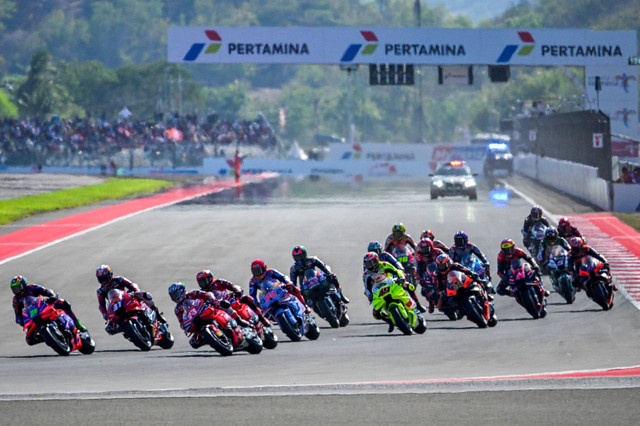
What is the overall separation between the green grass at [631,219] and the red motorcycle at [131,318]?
19.5 meters

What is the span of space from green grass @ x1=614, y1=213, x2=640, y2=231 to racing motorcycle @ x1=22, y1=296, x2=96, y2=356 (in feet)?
66.5

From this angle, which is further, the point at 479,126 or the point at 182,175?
the point at 479,126

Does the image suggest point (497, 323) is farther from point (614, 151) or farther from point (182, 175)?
point (182, 175)

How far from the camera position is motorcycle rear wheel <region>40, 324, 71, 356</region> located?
52.4 ft

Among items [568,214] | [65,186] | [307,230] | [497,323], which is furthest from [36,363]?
[65,186]

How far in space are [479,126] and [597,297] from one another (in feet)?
448

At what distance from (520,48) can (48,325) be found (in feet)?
149

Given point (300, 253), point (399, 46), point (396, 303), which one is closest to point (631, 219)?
point (300, 253)

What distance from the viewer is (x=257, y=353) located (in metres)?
15.4

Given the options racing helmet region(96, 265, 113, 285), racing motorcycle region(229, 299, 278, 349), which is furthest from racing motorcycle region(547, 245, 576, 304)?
racing helmet region(96, 265, 113, 285)

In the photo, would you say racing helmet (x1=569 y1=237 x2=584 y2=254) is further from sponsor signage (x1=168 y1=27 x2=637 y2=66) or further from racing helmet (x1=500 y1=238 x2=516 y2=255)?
sponsor signage (x1=168 y1=27 x2=637 y2=66)

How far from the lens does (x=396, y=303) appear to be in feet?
54.6

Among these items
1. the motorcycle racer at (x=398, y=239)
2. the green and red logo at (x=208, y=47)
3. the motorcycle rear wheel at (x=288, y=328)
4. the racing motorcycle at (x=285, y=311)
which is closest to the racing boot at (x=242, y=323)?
the racing motorcycle at (x=285, y=311)

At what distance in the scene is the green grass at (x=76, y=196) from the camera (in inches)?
1657
